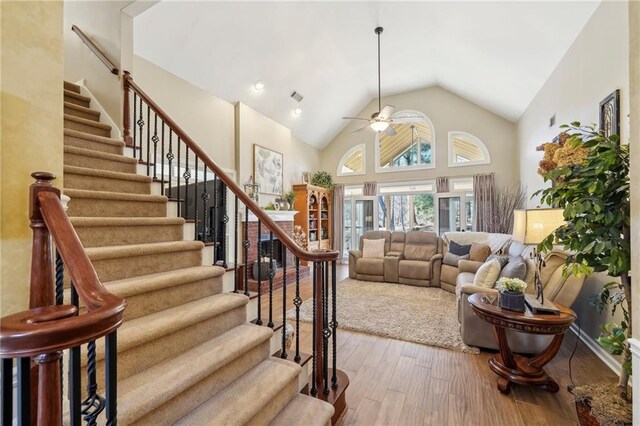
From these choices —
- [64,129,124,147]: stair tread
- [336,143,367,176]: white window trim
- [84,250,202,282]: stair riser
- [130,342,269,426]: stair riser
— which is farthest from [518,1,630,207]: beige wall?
[64,129,124,147]: stair tread

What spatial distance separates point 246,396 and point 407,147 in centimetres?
738

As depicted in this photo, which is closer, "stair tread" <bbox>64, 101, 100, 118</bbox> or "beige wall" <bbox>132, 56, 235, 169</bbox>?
"stair tread" <bbox>64, 101, 100, 118</bbox>

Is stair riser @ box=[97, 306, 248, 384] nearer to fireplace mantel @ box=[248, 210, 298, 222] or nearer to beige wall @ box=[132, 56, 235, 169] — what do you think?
beige wall @ box=[132, 56, 235, 169]

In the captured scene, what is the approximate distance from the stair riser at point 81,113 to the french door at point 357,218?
6.07 meters

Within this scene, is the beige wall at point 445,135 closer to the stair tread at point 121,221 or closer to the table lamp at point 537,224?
the table lamp at point 537,224

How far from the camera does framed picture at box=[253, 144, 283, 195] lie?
584 cm

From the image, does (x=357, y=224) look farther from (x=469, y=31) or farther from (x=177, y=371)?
(x=177, y=371)

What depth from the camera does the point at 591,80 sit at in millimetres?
2975

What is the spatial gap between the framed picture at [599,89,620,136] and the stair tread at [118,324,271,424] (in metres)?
3.38

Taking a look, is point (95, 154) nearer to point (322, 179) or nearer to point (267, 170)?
point (267, 170)

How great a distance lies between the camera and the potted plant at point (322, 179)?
317 inches

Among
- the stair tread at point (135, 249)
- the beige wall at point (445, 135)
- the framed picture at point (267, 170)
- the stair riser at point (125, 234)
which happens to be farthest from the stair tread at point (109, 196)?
the beige wall at point (445, 135)

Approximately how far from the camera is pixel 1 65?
1.07 meters

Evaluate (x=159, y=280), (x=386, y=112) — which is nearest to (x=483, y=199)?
(x=386, y=112)
